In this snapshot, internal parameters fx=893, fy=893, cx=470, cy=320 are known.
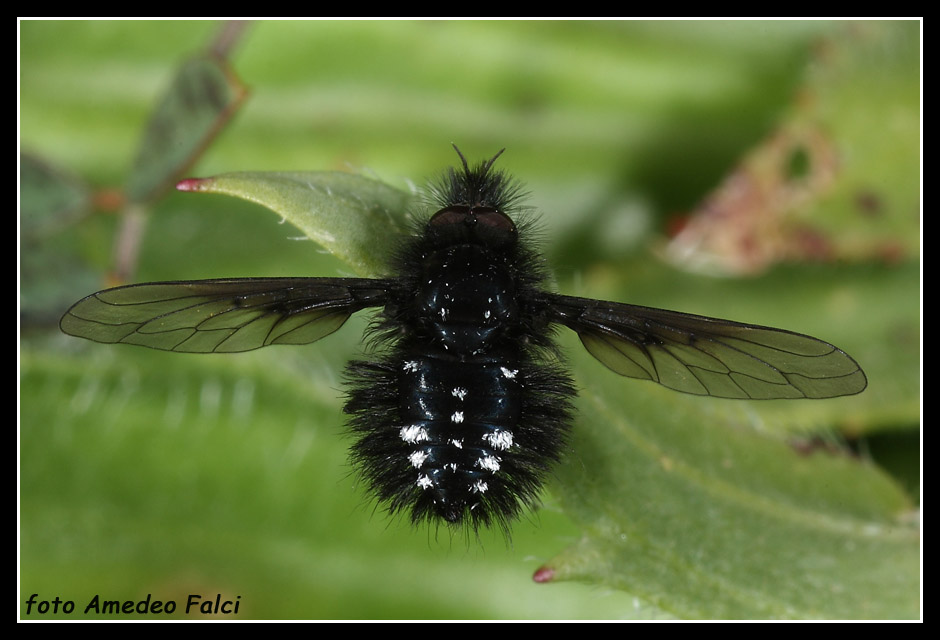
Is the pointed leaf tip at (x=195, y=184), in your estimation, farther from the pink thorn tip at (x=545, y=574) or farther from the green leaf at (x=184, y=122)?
the pink thorn tip at (x=545, y=574)

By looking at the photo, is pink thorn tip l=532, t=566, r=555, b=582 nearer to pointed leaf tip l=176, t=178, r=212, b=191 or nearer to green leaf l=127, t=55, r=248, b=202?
pointed leaf tip l=176, t=178, r=212, b=191

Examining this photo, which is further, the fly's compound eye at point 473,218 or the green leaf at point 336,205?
the fly's compound eye at point 473,218

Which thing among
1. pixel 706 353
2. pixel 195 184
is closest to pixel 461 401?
pixel 706 353

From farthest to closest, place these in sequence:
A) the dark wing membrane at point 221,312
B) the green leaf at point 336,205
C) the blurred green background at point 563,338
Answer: the blurred green background at point 563,338 < the dark wing membrane at point 221,312 < the green leaf at point 336,205

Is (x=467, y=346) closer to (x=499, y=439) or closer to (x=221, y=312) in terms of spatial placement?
(x=499, y=439)

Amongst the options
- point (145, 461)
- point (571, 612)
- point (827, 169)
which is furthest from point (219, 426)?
point (827, 169)

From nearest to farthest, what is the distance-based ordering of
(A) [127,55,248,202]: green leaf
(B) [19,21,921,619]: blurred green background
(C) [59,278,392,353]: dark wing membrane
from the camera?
(C) [59,278,392,353]: dark wing membrane
(B) [19,21,921,619]: blurred green background
(A) [127,55,248,202]: green leaf

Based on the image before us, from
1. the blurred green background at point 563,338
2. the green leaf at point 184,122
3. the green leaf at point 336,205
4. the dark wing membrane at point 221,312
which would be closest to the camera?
the green leaf at point 336,205

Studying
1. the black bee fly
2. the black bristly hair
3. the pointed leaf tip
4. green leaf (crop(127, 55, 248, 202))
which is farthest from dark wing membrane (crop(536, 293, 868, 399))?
green leaf (crop(127, 55, 248, 202))

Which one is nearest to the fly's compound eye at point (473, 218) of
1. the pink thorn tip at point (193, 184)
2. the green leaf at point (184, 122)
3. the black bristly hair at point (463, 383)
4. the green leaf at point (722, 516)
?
the black bristly hair at point (463, 383)
